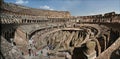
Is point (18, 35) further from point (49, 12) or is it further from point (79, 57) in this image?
point (49, 12)

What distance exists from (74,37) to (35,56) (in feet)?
35.8

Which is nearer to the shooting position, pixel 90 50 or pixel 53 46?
pixel 90 50

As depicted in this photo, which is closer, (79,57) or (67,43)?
(79,57)

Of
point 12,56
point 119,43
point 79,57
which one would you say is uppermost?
point 12,56

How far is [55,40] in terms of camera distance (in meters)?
20.9

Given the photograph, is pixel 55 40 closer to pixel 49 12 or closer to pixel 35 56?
pixel 35 56

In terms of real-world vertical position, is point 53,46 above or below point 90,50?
below

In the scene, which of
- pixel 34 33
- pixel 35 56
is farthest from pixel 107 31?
pixel 35 56

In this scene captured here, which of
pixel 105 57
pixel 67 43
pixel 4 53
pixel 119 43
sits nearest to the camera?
pixel 4 53

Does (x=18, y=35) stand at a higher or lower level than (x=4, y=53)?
lower

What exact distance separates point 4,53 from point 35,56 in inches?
246

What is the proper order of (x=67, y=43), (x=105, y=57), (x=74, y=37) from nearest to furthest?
(x=105, y=57) < (x=67, y=43) < (x=74, y=37)

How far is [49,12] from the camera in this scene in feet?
132

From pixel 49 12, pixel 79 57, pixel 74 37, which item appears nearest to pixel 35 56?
pixel 79 57
